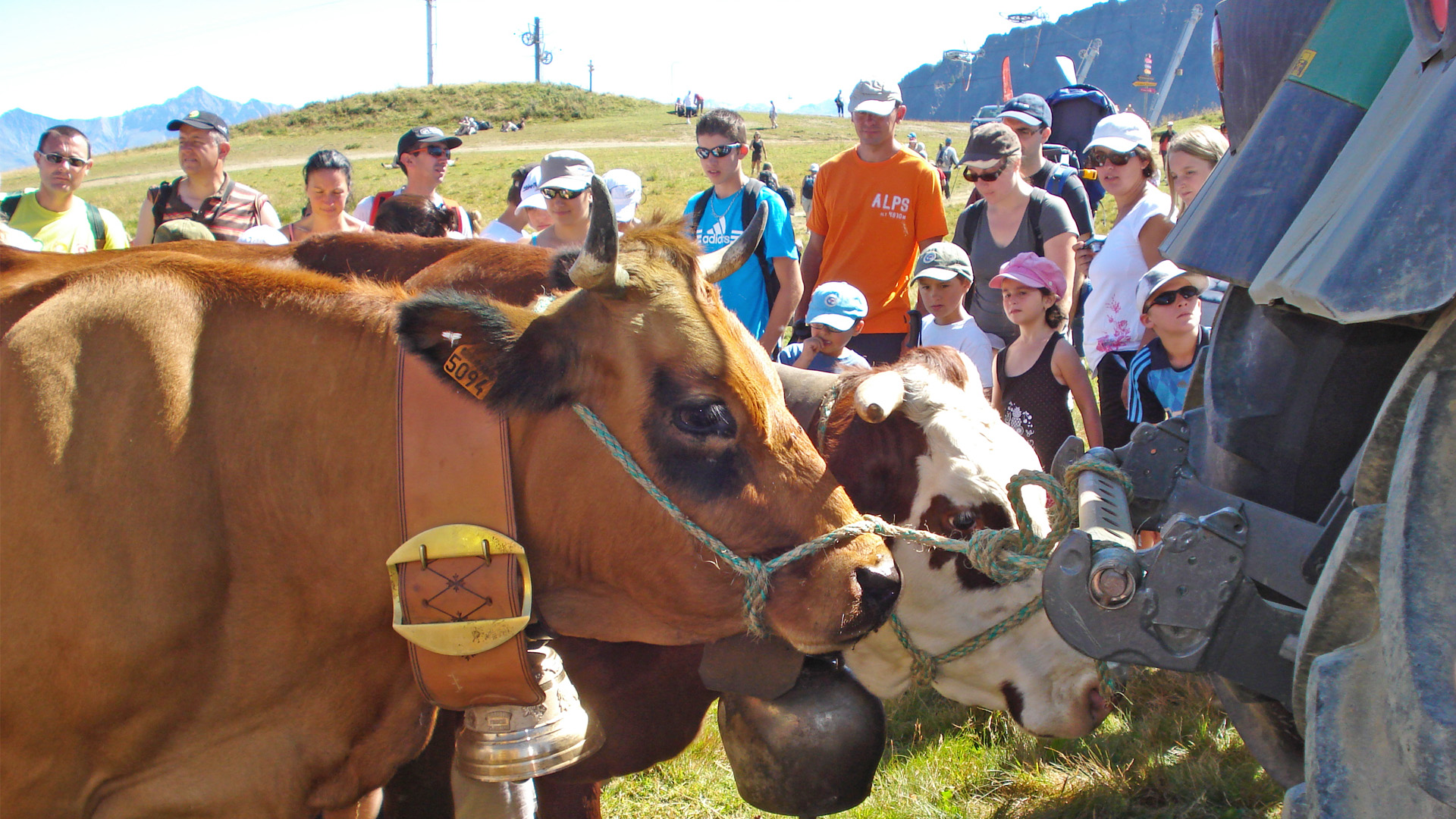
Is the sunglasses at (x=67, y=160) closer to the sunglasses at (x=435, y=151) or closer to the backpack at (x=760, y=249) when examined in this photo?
the sunglasses at (x=435, y=151)

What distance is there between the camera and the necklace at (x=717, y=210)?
5.23 metres

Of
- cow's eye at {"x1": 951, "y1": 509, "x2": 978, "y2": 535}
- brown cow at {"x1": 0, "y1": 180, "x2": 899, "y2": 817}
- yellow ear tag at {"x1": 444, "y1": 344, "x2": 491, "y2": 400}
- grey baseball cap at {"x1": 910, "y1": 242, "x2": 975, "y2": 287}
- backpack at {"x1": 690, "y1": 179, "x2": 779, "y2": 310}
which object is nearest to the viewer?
brown cow at {"x1": 0, "y1": 180, "x2": 899, "y2": 817}

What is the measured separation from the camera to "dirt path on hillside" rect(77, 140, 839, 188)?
115 ft

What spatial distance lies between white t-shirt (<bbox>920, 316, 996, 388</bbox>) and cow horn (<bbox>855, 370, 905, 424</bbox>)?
1882 mm

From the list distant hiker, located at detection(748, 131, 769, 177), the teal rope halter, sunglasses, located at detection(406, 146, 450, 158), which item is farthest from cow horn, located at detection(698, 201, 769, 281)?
distant hiker, located at detection(748, 131, 769, 177)

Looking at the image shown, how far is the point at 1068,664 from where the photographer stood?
9.93 ft

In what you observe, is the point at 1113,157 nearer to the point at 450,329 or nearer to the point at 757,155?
the point at 450,329

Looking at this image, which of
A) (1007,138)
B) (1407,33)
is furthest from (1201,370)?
(1007,138)

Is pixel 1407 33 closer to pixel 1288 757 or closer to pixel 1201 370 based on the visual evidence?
pixel 1201 370

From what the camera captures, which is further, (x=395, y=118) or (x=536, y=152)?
(x=395, y=118)

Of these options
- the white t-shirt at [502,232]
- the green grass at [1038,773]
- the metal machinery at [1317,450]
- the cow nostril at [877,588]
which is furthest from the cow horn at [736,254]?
the white t-shirt at [502,232]

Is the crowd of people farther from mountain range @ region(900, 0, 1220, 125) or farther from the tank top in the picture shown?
mountain range @ region(900, 0, 1220, 125)

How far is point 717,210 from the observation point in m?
5.30

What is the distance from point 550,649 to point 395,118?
5968cm
